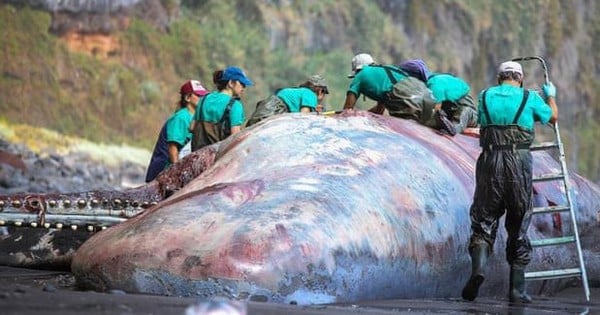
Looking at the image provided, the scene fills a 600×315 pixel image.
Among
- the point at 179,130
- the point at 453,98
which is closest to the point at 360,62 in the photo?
the point at 453,98

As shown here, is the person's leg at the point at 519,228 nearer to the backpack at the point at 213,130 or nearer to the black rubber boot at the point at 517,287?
the black rubber boot at the point at 517,287

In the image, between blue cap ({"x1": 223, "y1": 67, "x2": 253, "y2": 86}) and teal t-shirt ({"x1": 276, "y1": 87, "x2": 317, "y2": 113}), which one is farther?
teal t-shirt ({"x1": 276, "y1": 87, "x2": 317, "y2": 113})

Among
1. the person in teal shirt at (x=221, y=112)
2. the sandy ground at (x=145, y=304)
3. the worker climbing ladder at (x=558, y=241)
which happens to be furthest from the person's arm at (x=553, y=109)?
the person in teal shirt at (x=221, y=112)

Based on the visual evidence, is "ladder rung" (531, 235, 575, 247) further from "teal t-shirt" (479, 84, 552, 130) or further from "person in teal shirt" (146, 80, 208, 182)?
"person in teal shirt" (146, 80, 208, 182)

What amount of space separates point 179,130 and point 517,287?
15.2 ft

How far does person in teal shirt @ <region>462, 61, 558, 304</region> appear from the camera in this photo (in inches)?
384

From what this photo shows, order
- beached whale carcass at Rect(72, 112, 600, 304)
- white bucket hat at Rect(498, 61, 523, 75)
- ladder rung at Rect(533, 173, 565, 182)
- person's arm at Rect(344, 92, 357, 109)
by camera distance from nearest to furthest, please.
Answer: beached whale carcass at Rect(72, 112, 600, 304) < white bucket hat at Rect(498, 61, 523, 75) < ladder rung at Rect(533, 173, 565, 182) < person's arm at Rect(344, 92, 357, 109)

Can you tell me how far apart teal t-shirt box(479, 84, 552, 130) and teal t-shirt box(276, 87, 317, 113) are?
3486mm

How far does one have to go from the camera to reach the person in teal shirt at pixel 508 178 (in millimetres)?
9742

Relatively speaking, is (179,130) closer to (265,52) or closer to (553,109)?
(553,109)

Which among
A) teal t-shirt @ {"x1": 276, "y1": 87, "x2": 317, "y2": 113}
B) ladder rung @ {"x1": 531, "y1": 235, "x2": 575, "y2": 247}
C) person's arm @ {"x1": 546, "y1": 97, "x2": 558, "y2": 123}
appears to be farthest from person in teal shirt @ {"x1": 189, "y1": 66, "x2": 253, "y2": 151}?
ladder rung @ {"x1": 531, "y1": 235, "x2": 575, "y2": 247}

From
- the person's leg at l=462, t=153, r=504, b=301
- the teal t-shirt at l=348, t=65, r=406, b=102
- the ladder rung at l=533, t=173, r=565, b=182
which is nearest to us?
the person's leg at l=462, t=153, r=504, b=301

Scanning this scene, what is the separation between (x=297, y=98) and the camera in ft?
43.5

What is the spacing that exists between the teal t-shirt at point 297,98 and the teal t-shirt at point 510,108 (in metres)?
3.49
